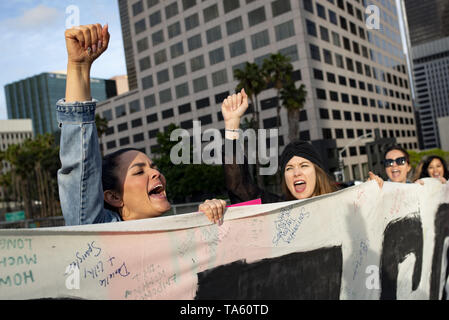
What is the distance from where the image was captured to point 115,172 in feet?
8.22

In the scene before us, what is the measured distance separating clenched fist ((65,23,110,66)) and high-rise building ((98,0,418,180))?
50543 mm

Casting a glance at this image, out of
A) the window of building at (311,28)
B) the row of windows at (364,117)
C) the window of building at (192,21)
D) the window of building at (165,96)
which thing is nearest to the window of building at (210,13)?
the window of building at (192,21)

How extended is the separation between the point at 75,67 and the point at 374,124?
7045cm

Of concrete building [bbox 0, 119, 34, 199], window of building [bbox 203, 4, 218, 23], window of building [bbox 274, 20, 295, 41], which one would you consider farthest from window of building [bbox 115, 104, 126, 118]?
concrete building [bbox 0, 119, 34, 199]

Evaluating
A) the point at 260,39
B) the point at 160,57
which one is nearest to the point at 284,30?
the point at 260,39

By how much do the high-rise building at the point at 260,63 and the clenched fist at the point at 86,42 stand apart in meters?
50.5

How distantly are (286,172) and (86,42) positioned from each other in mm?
2264

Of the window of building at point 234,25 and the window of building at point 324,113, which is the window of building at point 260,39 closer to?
the window of building at point 234,25

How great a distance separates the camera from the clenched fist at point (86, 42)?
5.97ft

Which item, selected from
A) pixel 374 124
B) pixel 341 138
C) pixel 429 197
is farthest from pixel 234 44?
pixel 429 197

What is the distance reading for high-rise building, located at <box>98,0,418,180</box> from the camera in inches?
2067

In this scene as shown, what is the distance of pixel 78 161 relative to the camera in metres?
1.91

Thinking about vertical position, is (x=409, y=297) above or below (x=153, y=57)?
below
